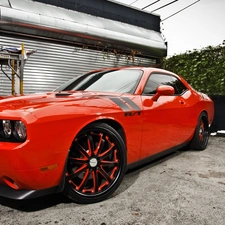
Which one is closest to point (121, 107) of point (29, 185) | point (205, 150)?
point (29, 185)

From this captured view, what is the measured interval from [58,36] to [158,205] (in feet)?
21.6

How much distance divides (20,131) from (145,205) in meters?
1.11

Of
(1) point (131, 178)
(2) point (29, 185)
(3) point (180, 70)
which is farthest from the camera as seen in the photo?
(3) point (180, 70)

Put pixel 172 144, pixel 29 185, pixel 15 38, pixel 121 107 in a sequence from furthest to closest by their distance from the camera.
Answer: pixel 15 38
pixel 172 144
pixel 121 107
pixel 29 185

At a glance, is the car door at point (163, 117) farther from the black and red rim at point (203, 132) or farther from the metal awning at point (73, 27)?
the metal awning at point (73, 27)

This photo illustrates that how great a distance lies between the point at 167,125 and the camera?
3.02 m

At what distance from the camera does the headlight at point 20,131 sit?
5.74ft

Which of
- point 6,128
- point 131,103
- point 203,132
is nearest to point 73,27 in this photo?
point 203,132

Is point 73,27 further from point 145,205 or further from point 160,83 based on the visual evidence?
point 145,205

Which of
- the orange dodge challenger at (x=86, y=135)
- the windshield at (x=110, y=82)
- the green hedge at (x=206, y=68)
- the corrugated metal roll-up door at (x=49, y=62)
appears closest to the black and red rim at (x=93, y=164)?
the orange dodge challenger at (x=86, y=135)

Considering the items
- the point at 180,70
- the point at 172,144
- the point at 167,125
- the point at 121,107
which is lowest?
the point at 172,144

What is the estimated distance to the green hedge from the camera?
272 inches

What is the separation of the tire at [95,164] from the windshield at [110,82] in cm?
75

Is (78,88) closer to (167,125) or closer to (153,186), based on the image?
(167,125)
